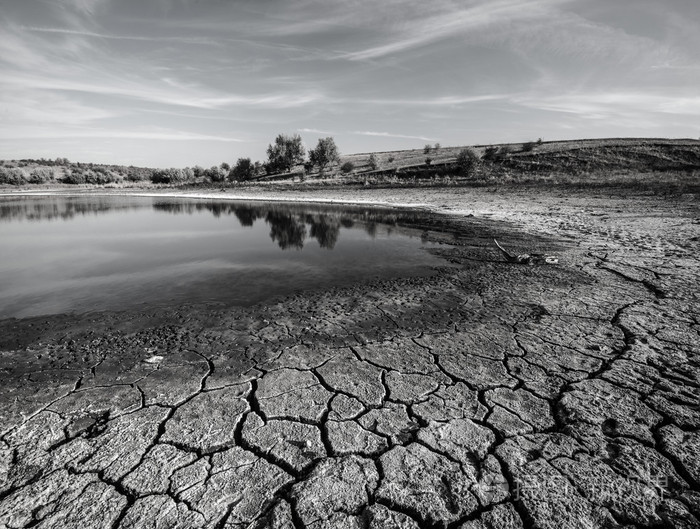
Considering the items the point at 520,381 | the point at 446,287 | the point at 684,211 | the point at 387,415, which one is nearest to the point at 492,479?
the point at 387,415

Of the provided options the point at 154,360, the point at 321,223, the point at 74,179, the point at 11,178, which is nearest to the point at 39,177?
the point at 74,179

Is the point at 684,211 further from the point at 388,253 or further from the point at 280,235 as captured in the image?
the point at 280,235

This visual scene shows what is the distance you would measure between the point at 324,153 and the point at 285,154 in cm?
1066

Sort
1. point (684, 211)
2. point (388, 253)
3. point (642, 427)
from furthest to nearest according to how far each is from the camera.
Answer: point (684, 211) < point (388, 253) < point (642, 427)

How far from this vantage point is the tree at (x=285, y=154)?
221 ft

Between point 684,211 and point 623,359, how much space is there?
554 inches

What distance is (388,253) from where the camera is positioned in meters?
8.99

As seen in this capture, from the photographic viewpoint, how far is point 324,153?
60.6 m

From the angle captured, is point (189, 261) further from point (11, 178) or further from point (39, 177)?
point (39, 177)

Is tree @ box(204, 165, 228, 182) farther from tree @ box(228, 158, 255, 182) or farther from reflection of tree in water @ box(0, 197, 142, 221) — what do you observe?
reflection of tree in water @ box(0, 197, 142, 221)

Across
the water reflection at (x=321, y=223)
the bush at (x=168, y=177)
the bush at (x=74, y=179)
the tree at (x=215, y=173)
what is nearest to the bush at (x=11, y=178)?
the bush at (x=74, y=179)

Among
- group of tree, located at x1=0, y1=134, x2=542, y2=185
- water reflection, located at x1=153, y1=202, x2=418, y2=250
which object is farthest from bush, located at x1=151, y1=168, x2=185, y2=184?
water reflection, located at x1=153, y1=202, x2=418, y2=250

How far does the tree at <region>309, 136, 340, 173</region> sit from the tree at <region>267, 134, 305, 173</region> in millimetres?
6152

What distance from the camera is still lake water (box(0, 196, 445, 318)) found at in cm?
591
